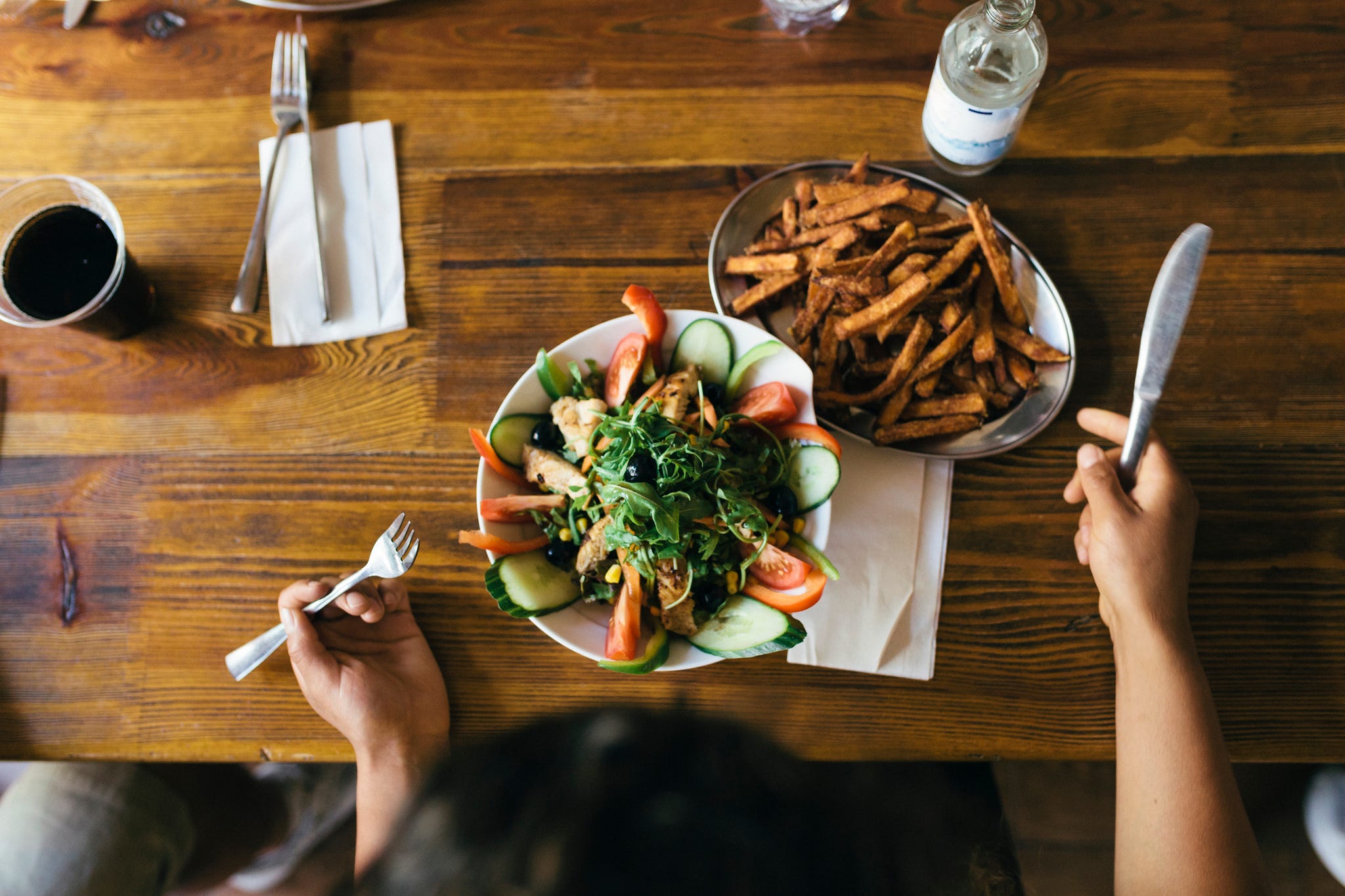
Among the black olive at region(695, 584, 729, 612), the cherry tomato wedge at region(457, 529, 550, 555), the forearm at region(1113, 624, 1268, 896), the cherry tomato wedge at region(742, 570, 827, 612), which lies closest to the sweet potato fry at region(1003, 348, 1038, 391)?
the forearm at region(1113, 624, 1268, 896)

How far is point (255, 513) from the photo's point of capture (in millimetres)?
1571

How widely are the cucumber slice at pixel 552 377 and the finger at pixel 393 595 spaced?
489 millimetres

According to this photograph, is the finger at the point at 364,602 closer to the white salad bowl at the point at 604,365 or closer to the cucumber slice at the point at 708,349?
the white salad bowl at the point at 604,365

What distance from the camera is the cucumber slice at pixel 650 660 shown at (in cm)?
120

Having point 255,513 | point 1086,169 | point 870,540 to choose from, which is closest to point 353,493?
point 255,513

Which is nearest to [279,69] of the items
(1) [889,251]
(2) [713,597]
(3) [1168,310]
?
(1) [889,251]

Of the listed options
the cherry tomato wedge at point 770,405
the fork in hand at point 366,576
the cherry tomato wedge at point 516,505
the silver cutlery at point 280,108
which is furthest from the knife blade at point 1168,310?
the silver cutlery at point 280,108

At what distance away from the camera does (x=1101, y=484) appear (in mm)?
1374

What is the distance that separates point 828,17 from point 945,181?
452 millimetres

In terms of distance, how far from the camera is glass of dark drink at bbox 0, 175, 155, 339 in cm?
147

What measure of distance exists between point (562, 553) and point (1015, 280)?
1.03m

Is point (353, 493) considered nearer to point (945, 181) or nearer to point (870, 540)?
point (870, 540)

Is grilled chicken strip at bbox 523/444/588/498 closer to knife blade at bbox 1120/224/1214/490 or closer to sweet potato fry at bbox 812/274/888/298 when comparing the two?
sweet potato fry at bbox 812/274/888/298

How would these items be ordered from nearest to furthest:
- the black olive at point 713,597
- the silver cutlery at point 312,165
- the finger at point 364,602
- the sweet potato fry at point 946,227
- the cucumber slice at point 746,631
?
the cucumber slice at point 746,631 < the black olive at point 713,597 < the finger at point 364,602 < the sweet potato fry at point 946,227 < the silver cutlery at point 312,165
